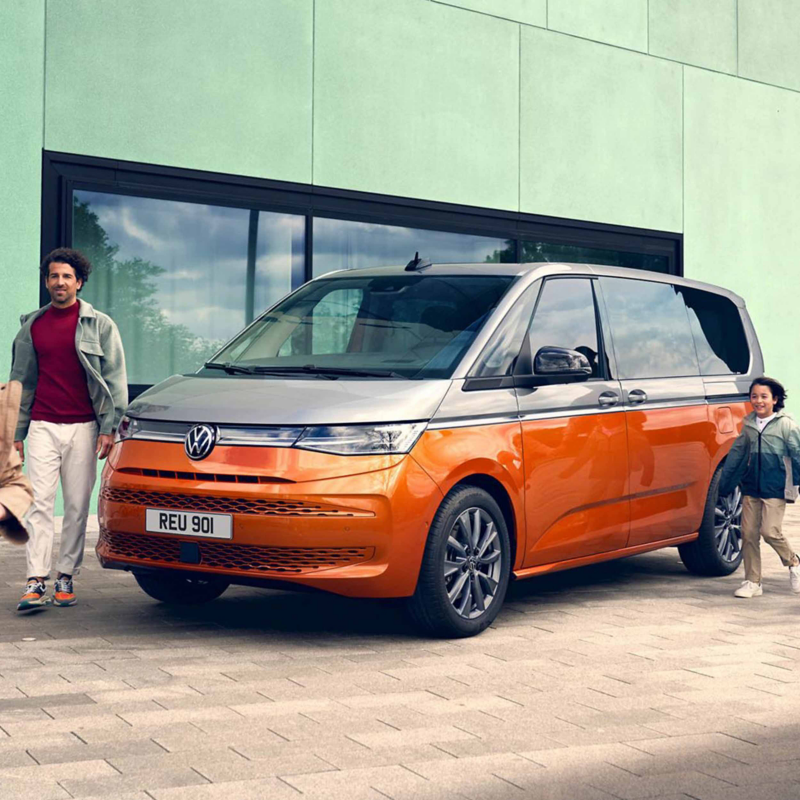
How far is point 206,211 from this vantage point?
40.5ft

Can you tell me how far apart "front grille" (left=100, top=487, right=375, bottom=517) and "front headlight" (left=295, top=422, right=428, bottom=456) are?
0.90 ft

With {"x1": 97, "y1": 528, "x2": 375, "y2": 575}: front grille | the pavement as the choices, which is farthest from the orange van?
the pavement

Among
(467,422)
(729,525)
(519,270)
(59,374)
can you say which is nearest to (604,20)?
(729,525)

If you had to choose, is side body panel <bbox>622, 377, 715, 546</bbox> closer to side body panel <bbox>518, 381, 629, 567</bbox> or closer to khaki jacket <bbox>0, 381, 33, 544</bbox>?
side body panel <bbox>518, 381, 629, 567</bbox>

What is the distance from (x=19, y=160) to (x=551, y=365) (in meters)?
5.85

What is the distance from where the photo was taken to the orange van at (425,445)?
624 cm

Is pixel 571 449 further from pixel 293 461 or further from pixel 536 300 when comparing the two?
pixel 293 461

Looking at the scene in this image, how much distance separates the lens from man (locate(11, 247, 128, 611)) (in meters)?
7.50

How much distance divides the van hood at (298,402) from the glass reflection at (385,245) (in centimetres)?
606

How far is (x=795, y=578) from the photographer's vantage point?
8414 millimetres

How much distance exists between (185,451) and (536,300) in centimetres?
217

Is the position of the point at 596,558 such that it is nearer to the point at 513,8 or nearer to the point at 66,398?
the point at 66,398

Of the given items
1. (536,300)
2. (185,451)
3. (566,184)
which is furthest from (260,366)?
(566,184)

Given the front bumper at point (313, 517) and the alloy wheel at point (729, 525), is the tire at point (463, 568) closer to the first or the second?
the front bumper at point (313, 517)
